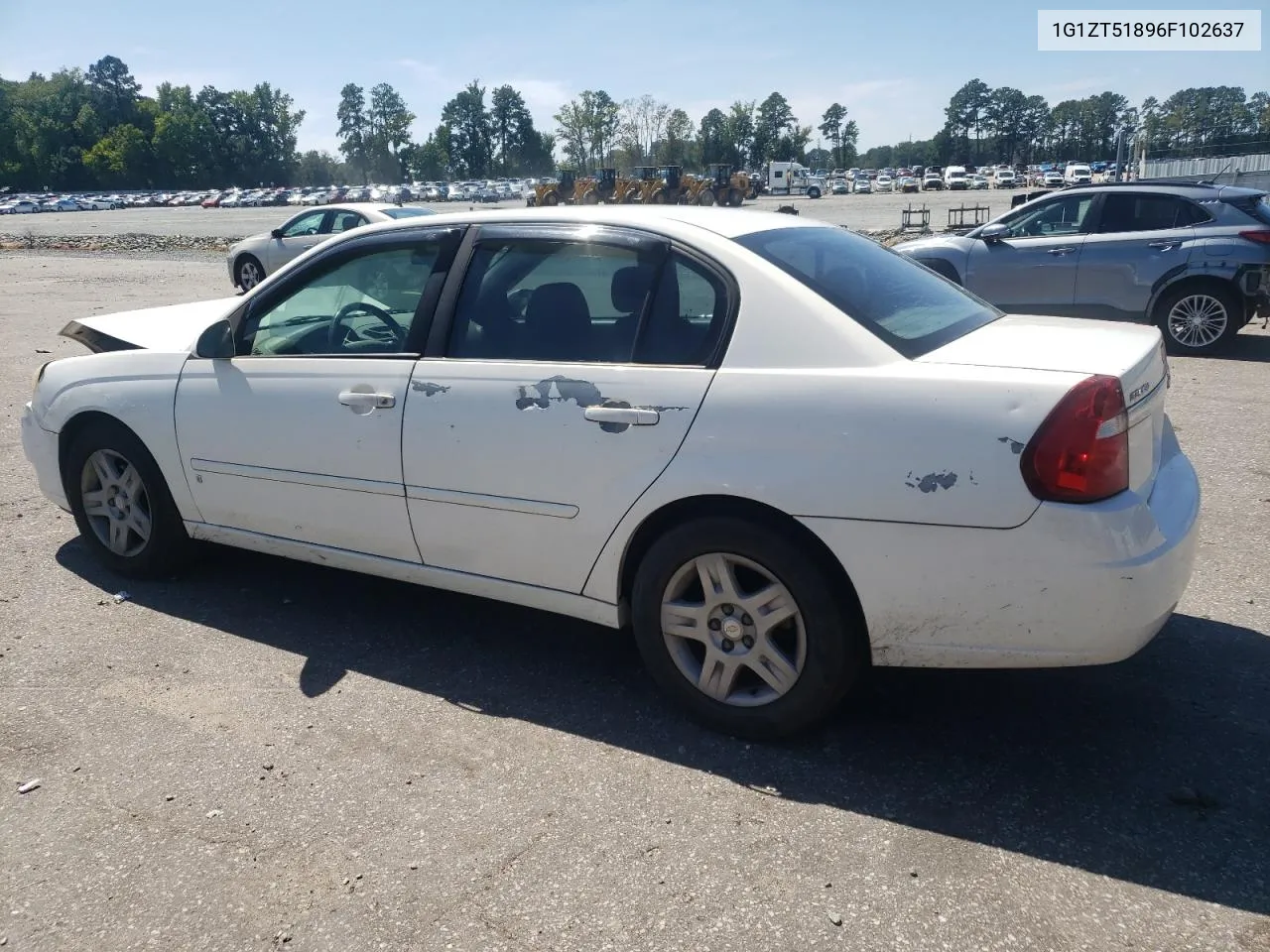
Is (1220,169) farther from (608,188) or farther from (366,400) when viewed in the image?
(366,400)

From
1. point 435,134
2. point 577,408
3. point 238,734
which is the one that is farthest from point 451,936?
point 435,134

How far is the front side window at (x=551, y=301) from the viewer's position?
11.3ft

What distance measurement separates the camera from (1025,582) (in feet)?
9.18

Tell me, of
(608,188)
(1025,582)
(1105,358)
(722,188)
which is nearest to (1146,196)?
(1105,358)

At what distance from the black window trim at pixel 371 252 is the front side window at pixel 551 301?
119mm

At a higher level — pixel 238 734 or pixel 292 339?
pixel 292 339

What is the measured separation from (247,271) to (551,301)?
15911 mm

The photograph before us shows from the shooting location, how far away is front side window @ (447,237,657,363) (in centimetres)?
345

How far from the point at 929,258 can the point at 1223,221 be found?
2.82m

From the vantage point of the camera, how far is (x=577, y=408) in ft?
11.0

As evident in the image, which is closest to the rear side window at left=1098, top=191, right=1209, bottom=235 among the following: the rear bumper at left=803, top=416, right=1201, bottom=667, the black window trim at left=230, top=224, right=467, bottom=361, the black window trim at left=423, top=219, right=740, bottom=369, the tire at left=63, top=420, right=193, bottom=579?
the rear bumper at left=803, top=416, right=1201, bottom=667

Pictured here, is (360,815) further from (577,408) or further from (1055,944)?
(1055,944)

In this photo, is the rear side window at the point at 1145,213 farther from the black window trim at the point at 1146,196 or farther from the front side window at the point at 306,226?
the front side window at the point at 306,226

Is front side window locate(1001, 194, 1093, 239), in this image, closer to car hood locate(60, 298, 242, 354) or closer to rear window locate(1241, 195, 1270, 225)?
rear window locate(1241, 195, 1270, 225)
